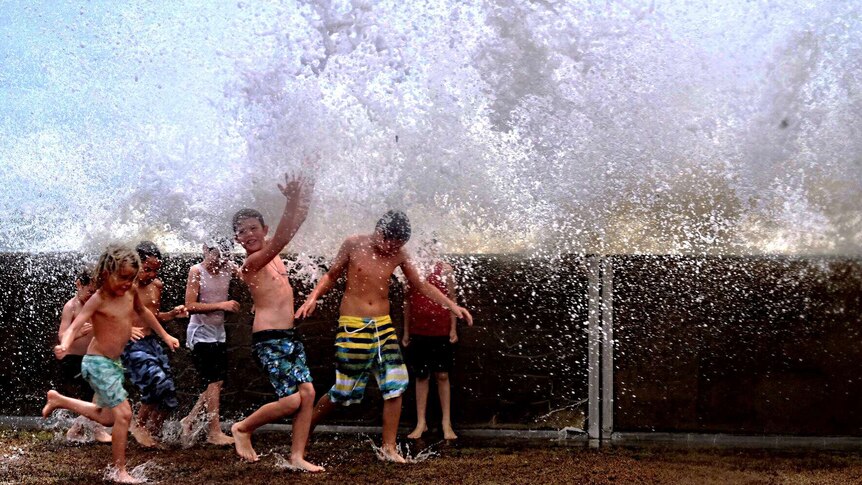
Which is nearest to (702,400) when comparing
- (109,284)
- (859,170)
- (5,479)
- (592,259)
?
(592,259)

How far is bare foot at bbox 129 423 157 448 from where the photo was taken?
19.9 feet

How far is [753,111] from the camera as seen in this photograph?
5.96 metres

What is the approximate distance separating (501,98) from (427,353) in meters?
1.84

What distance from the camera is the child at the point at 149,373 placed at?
6027 mm

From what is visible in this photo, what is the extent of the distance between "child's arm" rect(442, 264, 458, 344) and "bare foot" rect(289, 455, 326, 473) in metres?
1.57

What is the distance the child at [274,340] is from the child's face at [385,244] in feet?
1.52

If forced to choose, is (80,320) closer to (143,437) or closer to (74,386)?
(143,437)

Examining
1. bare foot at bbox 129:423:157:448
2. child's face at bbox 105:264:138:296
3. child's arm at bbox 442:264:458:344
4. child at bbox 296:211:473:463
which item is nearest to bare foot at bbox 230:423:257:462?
child at bbox 296:211:473:463

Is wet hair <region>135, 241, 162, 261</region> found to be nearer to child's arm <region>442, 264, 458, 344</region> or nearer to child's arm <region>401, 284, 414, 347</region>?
child's arm <region>401, 284, 414, 347</region>

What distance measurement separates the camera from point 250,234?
5543 mm

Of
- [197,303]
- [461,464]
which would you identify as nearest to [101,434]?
[197,303]

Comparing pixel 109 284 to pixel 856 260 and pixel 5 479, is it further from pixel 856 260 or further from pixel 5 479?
pixel 856 260

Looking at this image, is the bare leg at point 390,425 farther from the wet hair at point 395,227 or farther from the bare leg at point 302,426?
the wet hair at point 395,227

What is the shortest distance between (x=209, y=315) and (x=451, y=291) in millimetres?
1662
